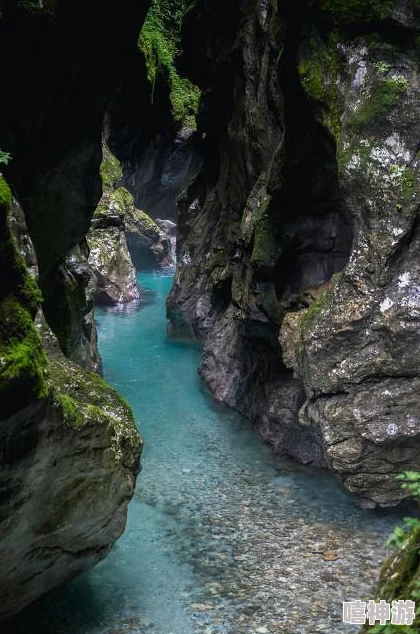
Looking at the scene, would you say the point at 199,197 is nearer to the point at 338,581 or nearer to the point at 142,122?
the point at 142,122

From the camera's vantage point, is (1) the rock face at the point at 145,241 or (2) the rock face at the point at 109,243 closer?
(2) the rock face at the point at 109,243

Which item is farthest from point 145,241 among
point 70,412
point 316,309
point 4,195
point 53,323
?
point 4,195

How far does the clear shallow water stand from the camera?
851 centimetres

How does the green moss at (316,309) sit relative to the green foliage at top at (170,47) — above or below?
below

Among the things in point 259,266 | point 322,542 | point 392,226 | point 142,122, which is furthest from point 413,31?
point 142,122

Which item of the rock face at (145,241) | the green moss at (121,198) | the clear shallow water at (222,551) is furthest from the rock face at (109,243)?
the clear shallow water at (222,551)

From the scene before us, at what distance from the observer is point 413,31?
423 inches

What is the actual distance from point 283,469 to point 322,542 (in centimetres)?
309

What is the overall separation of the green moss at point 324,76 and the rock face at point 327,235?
3 cm

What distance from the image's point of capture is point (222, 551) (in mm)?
10297

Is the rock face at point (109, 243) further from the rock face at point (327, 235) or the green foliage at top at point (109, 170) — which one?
the rock face at point (327, 235)

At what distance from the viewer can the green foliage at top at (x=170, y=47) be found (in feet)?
102

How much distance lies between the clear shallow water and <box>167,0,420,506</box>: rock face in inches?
35.3

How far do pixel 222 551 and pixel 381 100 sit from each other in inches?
316
